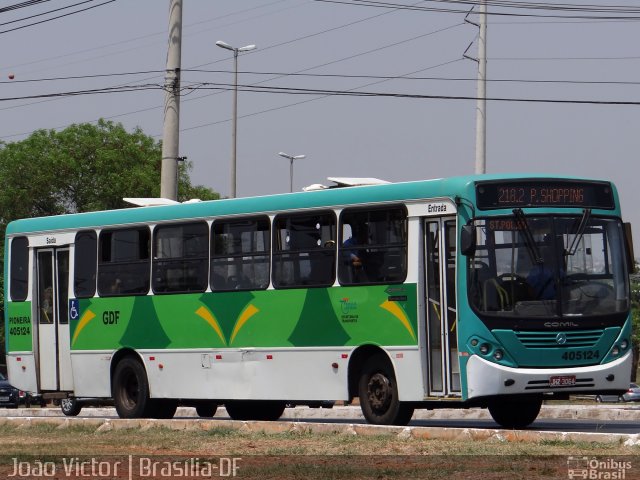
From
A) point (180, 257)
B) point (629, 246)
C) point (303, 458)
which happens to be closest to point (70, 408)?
point (180, 257)

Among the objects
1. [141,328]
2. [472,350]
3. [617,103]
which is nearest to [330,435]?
[472,350]

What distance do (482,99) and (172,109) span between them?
928 centimetres

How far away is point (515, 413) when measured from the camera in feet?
66.1

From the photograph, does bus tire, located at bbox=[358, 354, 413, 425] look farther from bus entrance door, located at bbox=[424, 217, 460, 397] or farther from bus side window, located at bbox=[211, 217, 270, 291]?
bus side window, located at bbox=[211, 217, 270, 291]

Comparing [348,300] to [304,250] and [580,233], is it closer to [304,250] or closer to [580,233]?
[304,250]

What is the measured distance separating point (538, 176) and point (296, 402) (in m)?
4.75

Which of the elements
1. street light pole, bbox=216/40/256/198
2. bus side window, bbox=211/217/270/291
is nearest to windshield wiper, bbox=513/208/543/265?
bus side window, bbox=211/217/270/291

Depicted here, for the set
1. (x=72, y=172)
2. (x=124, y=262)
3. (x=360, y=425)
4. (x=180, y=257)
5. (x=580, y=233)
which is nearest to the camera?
(x=360, y=425)

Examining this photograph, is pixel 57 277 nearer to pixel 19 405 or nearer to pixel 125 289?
pixel 125 289

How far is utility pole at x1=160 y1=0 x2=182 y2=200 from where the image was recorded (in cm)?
2942

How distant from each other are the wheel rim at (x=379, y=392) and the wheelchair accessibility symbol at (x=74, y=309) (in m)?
6.47

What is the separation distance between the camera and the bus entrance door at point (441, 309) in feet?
59.0

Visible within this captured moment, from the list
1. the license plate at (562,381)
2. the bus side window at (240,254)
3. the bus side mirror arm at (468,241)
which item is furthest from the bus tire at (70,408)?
the license plate at (562,381)

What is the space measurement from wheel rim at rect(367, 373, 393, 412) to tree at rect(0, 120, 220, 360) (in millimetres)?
48814
